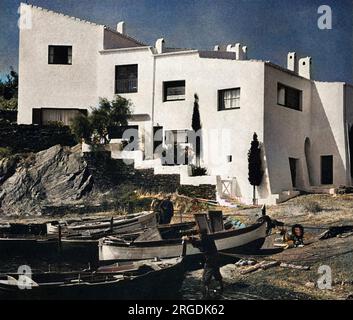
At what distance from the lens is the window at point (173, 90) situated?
1647 centimetres

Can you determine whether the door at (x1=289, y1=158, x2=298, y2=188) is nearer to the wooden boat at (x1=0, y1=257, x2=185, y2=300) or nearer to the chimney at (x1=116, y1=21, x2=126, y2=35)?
the wooden boat at (x1=0, y1=257, x2=185, y2=300)


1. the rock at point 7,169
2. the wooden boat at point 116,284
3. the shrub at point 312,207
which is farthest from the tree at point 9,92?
the shrub at point 312,207

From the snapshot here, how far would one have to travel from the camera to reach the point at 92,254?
48.0 ft

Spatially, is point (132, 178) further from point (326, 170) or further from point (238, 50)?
Result: point (326, 170)

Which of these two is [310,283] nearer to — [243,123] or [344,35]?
[243,123]

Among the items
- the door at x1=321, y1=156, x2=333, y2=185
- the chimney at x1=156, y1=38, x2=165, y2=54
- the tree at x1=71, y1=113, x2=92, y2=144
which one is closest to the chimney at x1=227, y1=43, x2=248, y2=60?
the chimney at x1=156, y1=38, x2=165, y2=54

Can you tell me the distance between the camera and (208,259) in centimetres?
1437

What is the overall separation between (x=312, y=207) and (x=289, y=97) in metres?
2.93

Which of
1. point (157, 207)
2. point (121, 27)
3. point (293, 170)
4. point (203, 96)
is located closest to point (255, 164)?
point (293, 170)

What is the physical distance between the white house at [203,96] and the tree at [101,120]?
0.80 feet

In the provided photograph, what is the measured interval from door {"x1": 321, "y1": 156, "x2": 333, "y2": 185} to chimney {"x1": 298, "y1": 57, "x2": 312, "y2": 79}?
2.06 metres

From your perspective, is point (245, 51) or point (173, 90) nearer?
point (245, 51)
